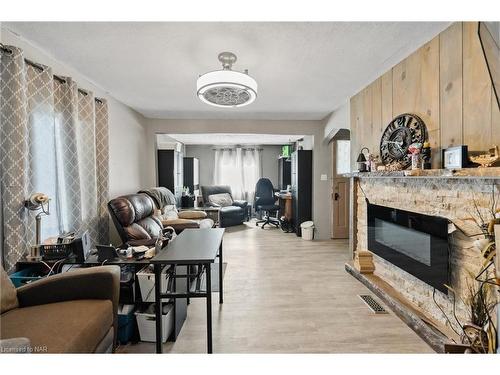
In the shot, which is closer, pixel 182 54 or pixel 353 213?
pixel 182 54

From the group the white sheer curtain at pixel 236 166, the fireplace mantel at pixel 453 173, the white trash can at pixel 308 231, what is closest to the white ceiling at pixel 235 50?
the fireplace mantel at pixel 453 173

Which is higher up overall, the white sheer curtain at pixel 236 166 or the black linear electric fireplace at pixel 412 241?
the white sheer curtain at pixel 236 166

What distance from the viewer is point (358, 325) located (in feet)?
6.57

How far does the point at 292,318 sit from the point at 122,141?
3.29 m

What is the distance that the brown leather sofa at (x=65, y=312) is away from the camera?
114 centimetres

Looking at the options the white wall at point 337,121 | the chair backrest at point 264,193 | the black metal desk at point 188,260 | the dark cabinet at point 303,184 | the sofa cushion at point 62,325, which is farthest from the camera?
the chair backrest at point 264,193

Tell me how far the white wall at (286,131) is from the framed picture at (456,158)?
2.99 metres

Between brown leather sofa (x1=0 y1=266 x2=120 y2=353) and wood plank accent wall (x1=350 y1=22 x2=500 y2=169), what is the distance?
8.48 ft

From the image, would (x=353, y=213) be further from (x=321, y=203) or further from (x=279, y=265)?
(x=321, y=203)

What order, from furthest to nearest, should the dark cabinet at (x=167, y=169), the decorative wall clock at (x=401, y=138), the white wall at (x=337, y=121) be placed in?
the dark cabinet at (x=167, y=169) → the white wall at (x=337, y=121) → the decorative wall clock at (x=401, y=138)

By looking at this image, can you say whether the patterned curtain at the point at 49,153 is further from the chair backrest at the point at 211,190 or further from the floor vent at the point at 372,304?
the chair backrest at the point at 211,190

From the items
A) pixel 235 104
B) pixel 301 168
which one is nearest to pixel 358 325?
pixel 235 104

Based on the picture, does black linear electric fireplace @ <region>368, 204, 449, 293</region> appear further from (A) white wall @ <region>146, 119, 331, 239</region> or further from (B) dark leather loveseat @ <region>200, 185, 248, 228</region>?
(B) dark leather loveseat @ <region>200, 185, 248, 228</region>
